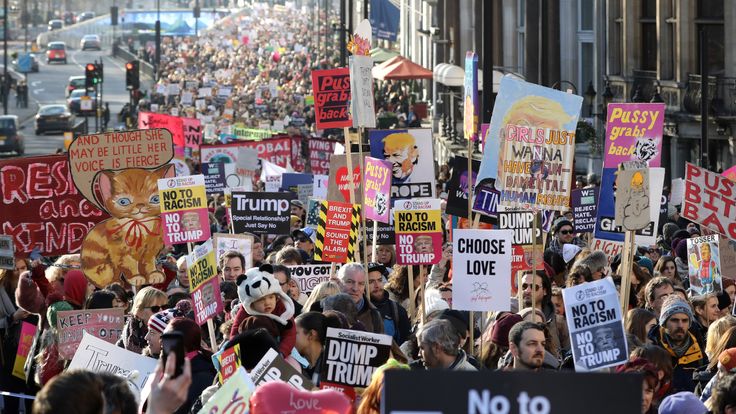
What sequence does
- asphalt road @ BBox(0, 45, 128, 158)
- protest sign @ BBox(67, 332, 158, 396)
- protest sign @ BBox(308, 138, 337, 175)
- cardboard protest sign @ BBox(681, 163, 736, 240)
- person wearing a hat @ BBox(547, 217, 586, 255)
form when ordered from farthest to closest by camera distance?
asphalt road @ BBox(0, 45, 128, 158) → protest sign @ BBox(308, 138, 337, 175) → person wearing a hat @ BBox(547, 217, 586, 255) → cardboard protest sign @ BBox(681, 163, 736, 240) → protest sign @ BBox(67, 332, 158, 396)

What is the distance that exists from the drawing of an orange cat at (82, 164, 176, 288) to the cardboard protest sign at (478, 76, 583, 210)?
2782 mm

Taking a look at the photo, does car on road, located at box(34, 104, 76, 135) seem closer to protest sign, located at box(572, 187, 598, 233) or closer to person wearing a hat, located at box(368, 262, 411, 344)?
protest sign, located at box(572, 187, 598, 233)

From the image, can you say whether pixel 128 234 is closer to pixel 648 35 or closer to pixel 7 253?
pixel 7 253

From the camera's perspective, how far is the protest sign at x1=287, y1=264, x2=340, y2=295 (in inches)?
554

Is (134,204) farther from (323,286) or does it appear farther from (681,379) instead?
(681,379)

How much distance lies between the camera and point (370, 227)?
58.5 ft

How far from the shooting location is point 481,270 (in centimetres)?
1127

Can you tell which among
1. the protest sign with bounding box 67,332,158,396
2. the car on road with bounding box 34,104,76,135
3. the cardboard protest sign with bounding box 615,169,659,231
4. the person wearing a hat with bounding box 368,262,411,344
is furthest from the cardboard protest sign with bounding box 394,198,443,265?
the car on road with bounding box 34,104,76,135

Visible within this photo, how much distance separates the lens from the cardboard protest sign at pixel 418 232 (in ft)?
44.0

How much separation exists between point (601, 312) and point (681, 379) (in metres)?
1.35

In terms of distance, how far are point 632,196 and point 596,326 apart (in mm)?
2657

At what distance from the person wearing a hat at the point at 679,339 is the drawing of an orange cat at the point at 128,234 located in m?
4.19

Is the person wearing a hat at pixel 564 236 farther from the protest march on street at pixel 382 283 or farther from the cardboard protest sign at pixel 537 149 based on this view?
the cardboard protest sign at pixel 537 149

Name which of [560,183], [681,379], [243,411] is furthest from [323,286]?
[243,411]
